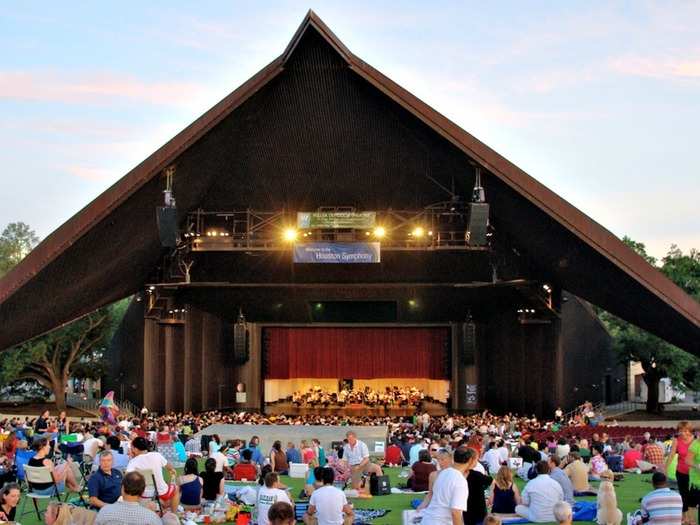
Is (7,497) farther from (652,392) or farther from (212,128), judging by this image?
(652,392)

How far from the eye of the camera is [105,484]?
8.87m

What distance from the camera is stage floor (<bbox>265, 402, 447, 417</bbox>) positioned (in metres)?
38.1

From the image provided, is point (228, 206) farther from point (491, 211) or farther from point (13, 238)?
point (13, 238)

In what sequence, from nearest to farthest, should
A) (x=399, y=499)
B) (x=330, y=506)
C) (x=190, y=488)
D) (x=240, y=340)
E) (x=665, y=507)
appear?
1. (x=665, y=507)
2. (x=330, y=506)
3. (x=190, y=488)
4. (x=399, y=499)
5. (x=240, y=340)

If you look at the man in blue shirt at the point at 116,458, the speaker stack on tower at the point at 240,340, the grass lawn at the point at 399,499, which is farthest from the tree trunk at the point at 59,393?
the man in blue shirt at the point at 116,458

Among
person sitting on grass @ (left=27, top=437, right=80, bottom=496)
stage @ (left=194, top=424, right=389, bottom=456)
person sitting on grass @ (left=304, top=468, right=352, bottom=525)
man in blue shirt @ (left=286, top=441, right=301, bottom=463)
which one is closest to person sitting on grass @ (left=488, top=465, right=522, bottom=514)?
person sitting on grass @ (left=304, top=468, right=352, bottom=525)

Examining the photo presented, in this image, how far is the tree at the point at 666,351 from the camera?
3812 centimetres

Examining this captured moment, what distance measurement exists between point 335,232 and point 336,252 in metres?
1.30

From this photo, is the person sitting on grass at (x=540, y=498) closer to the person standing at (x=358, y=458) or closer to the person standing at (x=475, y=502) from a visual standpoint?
Result: the person standing at (x=475, y=502)

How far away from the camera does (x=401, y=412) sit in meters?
38.3

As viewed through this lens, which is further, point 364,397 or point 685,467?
point 364,397

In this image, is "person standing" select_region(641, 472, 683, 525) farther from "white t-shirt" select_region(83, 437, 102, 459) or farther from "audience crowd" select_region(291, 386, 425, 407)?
"audience crowd" select_region(291, 386, 425, 407)

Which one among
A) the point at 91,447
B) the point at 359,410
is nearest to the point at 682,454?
the point at 91,447

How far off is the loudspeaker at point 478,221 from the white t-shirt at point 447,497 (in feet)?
53.4
